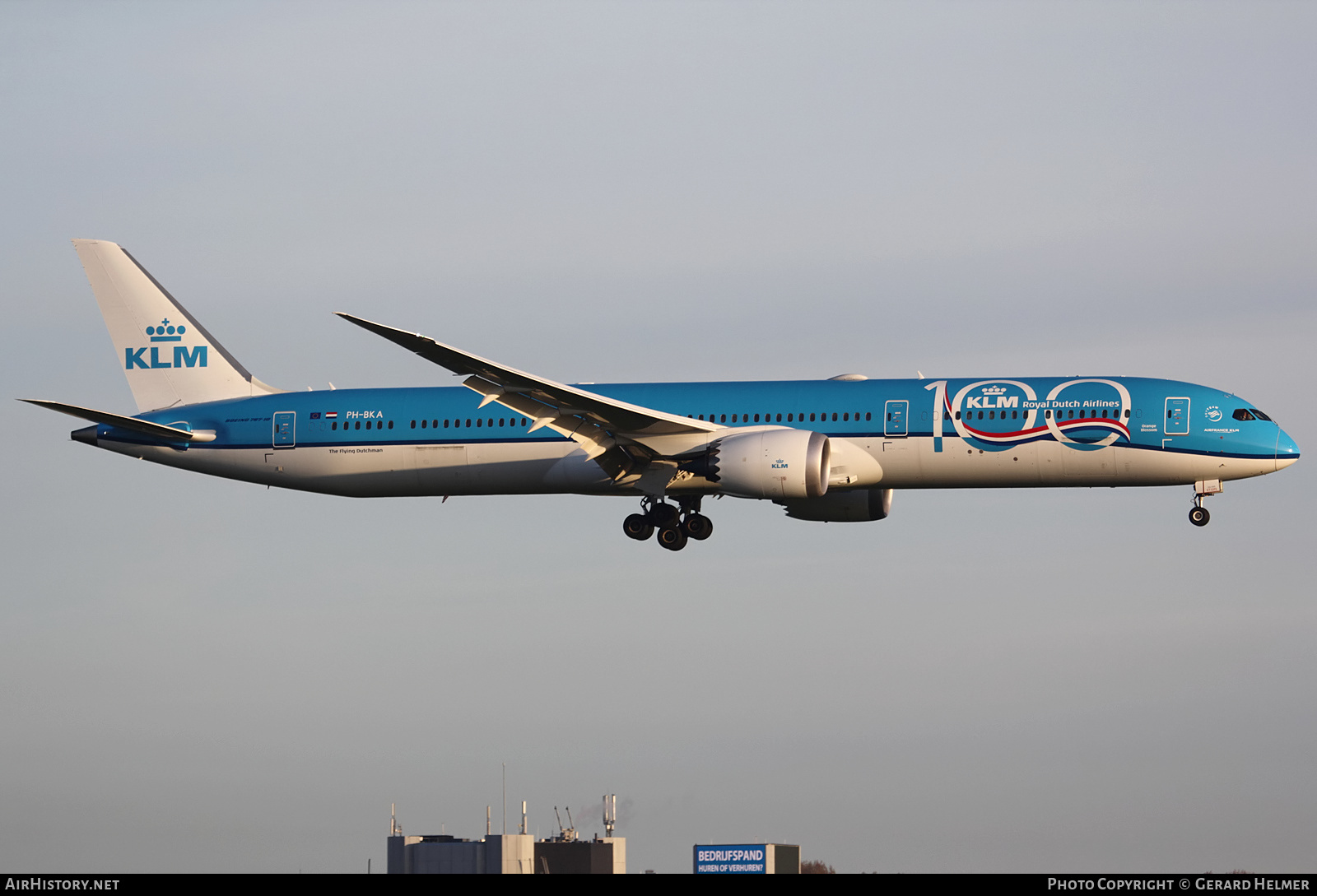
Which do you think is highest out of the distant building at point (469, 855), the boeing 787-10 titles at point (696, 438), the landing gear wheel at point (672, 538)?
the boeing 787-10 titles at point (696, 438)

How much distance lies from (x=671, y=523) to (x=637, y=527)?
1.06m

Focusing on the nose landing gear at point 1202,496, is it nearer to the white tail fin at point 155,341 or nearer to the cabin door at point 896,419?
the cabin door at point 896,419

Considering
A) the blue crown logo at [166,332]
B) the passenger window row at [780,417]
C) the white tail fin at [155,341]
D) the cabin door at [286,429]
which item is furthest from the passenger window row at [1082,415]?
the blue crown logo at [166,332]

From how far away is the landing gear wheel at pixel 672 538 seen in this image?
54344mm

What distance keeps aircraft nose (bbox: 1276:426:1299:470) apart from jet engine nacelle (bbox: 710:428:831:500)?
12.4 meters

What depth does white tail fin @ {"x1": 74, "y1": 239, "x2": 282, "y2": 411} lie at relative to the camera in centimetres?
5956

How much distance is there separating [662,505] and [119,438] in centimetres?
1796

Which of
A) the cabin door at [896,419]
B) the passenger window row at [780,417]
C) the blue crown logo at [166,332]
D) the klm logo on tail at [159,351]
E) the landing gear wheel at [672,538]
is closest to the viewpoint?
the cabin door at [896,419]

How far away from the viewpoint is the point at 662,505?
54.5 meters

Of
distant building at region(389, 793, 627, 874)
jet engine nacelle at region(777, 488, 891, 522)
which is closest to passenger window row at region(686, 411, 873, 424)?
jet engine nacelle at region(777, 488, 891, 522)

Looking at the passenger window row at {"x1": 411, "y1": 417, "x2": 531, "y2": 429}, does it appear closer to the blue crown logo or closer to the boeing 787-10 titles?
the boeing 787-10 titles

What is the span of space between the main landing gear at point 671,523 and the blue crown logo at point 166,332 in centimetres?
1752

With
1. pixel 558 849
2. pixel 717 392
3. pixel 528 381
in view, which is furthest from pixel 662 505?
pixel 558 849
